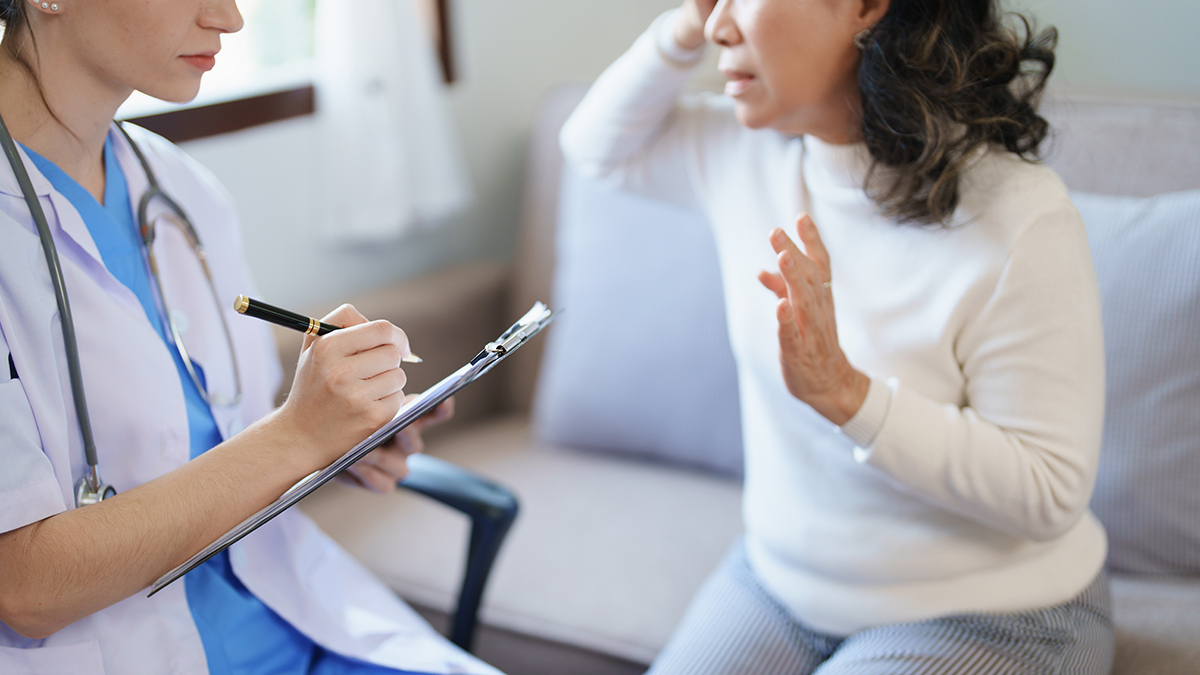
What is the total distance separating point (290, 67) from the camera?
187cm

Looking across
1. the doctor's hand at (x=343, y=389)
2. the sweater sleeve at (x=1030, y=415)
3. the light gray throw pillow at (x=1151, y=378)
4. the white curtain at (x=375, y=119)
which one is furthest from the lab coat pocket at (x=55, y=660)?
the light gray throw pillow at (x=1151, y=378)

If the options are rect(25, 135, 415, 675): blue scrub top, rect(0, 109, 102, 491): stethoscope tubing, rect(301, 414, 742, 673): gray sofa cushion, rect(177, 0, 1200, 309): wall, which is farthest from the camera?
rect(177, 0, 1200, 309): wall

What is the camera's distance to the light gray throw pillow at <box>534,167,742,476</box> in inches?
66.0

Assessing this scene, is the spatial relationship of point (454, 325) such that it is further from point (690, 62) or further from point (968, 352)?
point (968, 352)

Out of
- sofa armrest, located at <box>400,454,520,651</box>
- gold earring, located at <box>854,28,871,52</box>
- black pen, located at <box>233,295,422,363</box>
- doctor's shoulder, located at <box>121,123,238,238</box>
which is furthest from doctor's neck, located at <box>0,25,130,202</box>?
gold earring, located at <box>854,28,871,52</box>

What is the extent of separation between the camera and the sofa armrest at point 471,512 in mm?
1198

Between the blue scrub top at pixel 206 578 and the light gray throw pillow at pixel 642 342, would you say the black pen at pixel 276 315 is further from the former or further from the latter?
the light gray throw pillow at pixel 642 342

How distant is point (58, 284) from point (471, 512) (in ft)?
1.89

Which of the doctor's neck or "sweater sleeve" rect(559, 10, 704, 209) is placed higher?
the doctor's neck

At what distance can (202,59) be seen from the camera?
87 centimetres

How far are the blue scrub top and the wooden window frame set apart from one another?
0.64m

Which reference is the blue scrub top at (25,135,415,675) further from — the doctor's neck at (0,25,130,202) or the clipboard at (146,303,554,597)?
the clipboard at (146,303,554,597)

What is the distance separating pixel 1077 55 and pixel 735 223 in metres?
0.81

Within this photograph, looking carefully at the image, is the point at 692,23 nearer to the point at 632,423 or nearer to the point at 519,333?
the point at 519,333
